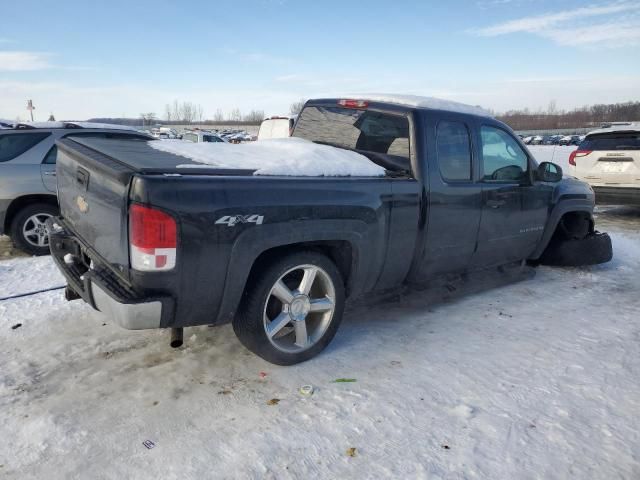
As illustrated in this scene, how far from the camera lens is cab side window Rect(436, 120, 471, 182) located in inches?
155

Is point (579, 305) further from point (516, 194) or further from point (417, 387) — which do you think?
point (417, 387)

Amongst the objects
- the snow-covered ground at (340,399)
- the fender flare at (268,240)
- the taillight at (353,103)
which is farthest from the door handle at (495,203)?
the fender flare at (268,240)

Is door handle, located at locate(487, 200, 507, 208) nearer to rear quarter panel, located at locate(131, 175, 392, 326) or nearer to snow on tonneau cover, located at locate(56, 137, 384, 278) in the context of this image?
snow on tonneau cover, located at locate(56, 137, 384, 278)

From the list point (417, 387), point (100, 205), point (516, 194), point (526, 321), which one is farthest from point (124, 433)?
point (516, 194)

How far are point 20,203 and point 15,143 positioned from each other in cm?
72

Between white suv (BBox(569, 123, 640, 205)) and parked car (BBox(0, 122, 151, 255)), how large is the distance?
29.2 feet

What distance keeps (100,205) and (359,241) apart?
162 centimetres

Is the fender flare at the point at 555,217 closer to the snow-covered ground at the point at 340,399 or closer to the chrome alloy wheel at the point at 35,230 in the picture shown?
the snow-covered ground at the point at 340,399

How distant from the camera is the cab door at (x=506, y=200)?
4.34 m

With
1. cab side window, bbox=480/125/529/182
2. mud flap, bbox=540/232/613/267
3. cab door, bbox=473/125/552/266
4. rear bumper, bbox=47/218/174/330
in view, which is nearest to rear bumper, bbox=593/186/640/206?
mud flap, bbox=540/232/613/267

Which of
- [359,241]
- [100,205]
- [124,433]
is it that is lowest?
[124,433]

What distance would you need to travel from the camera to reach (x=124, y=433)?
8.42 feet

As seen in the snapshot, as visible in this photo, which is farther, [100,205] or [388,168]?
[388,168]

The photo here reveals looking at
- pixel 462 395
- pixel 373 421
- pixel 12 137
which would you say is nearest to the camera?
pixel 373 421
